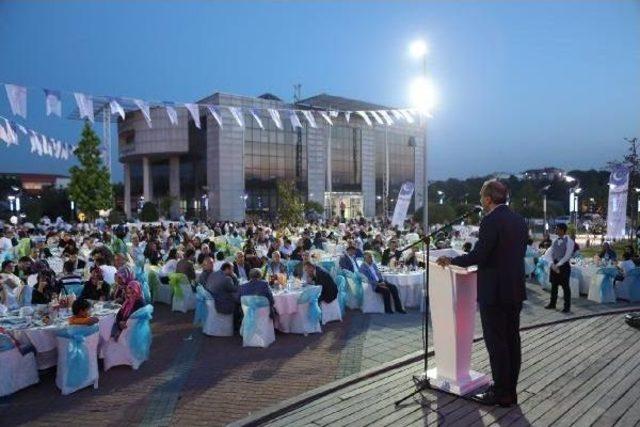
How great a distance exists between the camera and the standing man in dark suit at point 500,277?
14.2ft

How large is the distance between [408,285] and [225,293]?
4029mm

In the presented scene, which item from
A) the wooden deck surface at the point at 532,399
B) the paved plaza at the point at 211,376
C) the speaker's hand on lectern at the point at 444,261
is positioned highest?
the speaker's hand on lectern at the point at 444,261

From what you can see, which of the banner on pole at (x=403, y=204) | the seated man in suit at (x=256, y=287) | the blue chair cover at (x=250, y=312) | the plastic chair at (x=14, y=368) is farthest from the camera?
the banner on pole at (x=403, y=204)

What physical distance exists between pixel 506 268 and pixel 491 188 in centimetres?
74

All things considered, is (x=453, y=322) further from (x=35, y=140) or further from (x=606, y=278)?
(x=35, y=140)

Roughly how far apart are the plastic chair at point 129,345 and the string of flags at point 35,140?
845 centimetres

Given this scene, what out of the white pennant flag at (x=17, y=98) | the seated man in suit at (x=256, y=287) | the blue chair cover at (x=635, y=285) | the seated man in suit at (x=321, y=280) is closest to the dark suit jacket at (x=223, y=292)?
the seated man in suit at (x=256, y=287)

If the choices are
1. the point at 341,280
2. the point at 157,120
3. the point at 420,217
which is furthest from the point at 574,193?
the point at 157,120

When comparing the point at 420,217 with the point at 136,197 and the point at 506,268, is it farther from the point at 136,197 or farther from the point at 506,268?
the point at 136,197

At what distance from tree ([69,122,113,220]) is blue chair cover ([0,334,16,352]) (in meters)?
26.3

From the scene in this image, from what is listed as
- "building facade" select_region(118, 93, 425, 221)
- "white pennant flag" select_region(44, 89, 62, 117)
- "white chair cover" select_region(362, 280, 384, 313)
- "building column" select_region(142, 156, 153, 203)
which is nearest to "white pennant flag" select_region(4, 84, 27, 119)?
"white pennant flag" select_region(44, 89, 62, 117)

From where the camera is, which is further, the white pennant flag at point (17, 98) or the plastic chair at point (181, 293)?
the white pennant flag at point (17, 98)

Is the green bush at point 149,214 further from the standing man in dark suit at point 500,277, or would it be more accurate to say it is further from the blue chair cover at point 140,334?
the standing man in dark suit at point 500,277

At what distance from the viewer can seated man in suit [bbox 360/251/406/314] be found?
9617 millimetres
